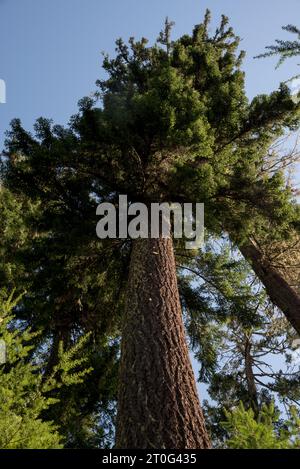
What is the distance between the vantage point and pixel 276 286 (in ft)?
30.5

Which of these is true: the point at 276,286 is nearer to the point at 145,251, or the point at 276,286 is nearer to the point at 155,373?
the point at 145,251

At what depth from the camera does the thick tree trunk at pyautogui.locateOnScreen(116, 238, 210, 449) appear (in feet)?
13.5

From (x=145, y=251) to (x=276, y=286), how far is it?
3.94 m

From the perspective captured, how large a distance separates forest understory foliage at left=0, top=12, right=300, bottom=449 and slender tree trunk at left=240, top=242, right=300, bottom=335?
1.2 inches

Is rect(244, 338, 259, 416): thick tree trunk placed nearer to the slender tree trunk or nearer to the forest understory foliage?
the forest understory foliage

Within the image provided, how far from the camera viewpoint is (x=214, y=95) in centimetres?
836

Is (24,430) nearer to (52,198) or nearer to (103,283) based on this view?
(52,198)

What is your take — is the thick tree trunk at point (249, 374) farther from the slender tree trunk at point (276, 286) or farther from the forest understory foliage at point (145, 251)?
the slender tree trunk at point (276, 286)

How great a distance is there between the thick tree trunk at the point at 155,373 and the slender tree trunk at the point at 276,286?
352 cm

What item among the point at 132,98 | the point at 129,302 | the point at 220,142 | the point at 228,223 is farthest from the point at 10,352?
the point at 220,142

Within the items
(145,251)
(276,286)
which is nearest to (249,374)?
(276,286)

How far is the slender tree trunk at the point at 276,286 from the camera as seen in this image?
28.5 ft

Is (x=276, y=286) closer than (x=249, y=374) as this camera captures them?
Yes

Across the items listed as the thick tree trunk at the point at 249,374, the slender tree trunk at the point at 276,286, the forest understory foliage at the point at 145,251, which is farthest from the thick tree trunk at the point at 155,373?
the thick tree trunk at the point at 249,374
